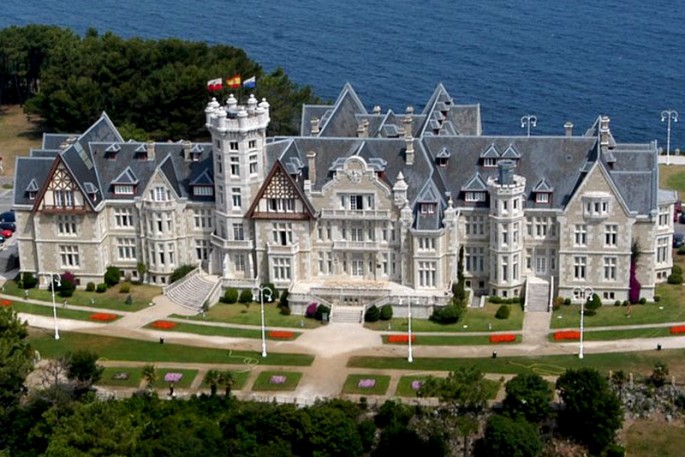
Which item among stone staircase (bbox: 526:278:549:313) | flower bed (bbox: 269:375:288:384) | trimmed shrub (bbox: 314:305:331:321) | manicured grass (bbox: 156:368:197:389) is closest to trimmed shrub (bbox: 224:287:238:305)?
trimmed shrub (bbox: 314:305:331:321)

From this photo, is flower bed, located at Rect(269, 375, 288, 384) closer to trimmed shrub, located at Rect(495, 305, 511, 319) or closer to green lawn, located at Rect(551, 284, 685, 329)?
trimmed shrub, located at Rect(495, 305, 511, 319)

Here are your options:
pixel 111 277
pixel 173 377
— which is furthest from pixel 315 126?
pixel 173 377

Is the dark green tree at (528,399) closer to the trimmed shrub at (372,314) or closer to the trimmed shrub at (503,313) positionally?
the trimmed shrub at (503,313)

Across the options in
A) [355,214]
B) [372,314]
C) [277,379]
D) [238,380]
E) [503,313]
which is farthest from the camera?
[355,214]

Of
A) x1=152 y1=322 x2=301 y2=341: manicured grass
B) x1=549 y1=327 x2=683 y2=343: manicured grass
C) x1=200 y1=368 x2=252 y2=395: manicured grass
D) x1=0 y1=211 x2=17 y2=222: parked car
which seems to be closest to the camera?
x1=200 y1=368 x2=252 y2=395: manicured grass

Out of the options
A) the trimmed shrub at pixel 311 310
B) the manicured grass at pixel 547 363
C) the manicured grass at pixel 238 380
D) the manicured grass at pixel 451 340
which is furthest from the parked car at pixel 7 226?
the manicured grass at pixel 547 363

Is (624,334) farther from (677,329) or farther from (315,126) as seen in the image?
(315,126)
